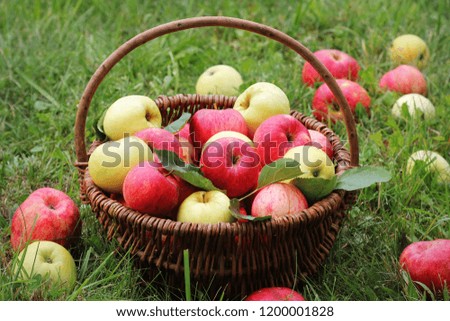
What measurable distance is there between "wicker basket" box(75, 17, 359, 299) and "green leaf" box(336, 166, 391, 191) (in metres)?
0.04

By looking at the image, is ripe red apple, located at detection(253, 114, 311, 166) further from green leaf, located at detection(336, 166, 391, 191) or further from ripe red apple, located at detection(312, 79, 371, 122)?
ripe red apple, located at detection(312, 79, 371, 122)

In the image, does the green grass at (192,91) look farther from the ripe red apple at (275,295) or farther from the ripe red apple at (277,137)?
the ripe red apple at (277,137)

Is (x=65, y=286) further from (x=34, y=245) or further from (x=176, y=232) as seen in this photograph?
(x=176, y=232)

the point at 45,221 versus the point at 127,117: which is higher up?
the point at 127,117

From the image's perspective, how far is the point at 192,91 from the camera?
3.34 meters

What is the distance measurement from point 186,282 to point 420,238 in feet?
3.12

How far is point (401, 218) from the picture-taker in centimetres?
244

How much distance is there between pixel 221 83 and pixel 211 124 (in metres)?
0.82

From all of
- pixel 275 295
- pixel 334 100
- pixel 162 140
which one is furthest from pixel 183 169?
pixel 334 100

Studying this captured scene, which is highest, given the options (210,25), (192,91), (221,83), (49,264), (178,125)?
(210,25)

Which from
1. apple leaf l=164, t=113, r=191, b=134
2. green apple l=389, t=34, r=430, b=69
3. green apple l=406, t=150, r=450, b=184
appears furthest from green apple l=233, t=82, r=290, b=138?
green apple l=389, t=34, r=430, b=69

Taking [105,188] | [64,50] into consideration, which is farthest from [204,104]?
[64,50]

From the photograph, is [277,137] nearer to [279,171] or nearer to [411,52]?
[279,171]

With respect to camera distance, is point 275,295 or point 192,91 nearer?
point 275,295
